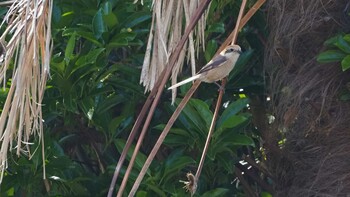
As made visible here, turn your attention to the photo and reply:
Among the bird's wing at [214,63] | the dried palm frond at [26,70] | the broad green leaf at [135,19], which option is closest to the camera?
the dried palm frond at [26,70]

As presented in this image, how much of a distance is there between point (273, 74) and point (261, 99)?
1.36ft

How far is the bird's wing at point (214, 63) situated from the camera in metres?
4.56

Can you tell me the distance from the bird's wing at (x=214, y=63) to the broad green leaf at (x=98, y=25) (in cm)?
64

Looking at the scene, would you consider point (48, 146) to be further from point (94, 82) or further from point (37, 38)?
point (37, 38)

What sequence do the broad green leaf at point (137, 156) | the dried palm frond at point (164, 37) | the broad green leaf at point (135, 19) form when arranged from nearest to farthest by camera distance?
1. the dried palm frond at point (164, 37)
2. the broad green leaf at point (137, 156)
3. the broad green leaf at point (135, 19)

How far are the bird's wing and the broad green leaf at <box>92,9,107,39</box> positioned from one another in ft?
2.09

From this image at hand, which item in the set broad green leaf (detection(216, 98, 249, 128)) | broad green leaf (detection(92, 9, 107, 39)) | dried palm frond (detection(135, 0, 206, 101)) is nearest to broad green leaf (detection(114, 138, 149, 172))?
broad green leaf (detection(216, 98, 249, 128))

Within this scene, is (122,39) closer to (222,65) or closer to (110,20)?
(110,20)

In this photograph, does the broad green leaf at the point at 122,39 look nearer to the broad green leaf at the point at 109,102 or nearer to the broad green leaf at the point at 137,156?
the broad green leaf at the point at 109,102

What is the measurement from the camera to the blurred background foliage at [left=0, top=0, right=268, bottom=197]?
4871 millimetres

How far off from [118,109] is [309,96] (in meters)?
1.11

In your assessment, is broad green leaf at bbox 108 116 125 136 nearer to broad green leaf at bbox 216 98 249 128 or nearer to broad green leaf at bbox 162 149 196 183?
broad green leaf at bbox 162 149 196 183

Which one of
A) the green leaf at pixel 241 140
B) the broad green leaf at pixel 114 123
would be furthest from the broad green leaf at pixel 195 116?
the broad green leaf at pixel 114 123

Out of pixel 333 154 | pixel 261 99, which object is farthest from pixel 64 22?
pixel 333 154
